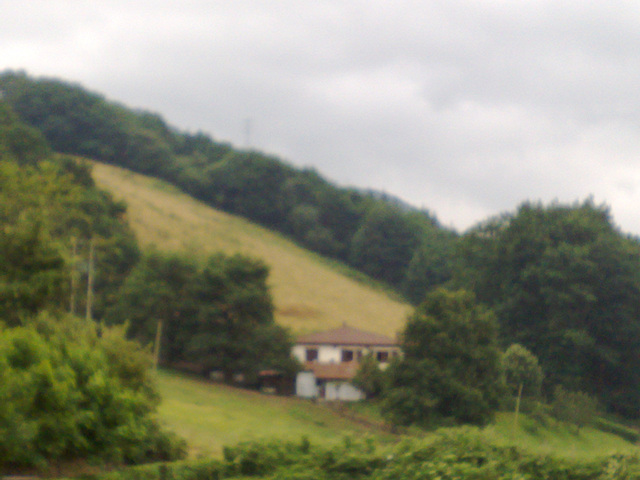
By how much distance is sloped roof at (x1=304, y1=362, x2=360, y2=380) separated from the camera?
4594 centimetres

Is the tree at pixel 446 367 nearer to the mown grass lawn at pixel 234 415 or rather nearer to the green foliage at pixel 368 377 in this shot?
the mown grass lawn at pixel 234 415

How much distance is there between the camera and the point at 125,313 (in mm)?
48188

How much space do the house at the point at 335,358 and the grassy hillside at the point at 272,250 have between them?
1486cm

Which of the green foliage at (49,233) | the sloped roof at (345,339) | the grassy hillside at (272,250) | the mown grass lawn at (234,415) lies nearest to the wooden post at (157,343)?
the mown grass lawn at (234,415)

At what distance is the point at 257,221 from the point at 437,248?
99.9ft

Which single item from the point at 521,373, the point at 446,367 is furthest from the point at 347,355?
the point at 446,367

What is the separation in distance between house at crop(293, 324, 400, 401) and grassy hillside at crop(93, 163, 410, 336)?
1486cm

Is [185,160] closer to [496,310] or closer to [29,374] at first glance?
[496,310]

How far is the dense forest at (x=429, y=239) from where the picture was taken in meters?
43.3

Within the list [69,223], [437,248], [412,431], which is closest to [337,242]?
[437,248]

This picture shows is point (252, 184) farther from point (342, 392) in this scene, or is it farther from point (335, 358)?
point (342, 392)

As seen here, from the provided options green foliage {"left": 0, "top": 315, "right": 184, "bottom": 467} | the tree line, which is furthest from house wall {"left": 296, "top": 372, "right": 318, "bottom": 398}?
green foliage {"left": 0, "top": 315, "right": 184, "bottom": 467}

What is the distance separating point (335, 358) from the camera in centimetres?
5069

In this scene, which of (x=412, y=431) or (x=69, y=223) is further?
(x=69, y=223)
